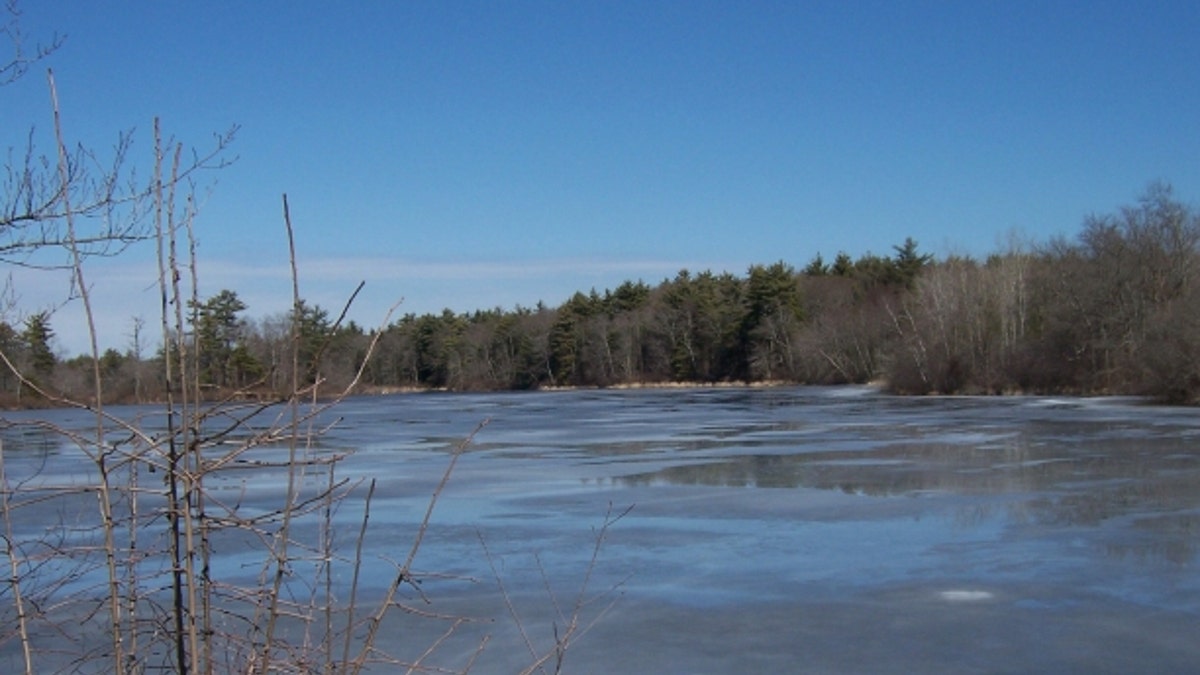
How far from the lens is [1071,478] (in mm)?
15031

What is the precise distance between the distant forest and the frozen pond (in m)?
1.07

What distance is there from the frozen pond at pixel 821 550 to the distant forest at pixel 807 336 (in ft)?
3.50

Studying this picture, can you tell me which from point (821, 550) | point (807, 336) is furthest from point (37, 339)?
point (807, 336)

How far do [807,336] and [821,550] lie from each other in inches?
2336

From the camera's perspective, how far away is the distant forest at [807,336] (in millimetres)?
3441

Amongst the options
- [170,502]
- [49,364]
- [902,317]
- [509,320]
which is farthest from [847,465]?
[509,320]

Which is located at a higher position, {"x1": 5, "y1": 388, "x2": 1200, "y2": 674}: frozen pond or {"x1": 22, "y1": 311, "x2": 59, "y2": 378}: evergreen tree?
{"x1": 22, "y1": 311, "x2": 59, "y2": 378}: evergreen tree

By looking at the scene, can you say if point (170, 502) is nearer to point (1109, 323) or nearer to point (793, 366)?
A: point (1109, 323)

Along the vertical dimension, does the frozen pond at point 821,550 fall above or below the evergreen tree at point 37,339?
below

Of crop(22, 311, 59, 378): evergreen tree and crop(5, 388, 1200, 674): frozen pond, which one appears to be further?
crop(5, 388, 1200, 674): frozen pond

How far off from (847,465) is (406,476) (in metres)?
6.83

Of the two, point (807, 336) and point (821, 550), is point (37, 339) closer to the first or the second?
point (821, 550)

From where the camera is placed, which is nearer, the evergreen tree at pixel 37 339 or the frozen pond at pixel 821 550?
the evergreen tree at pixel 37 339

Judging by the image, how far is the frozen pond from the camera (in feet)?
22.7
